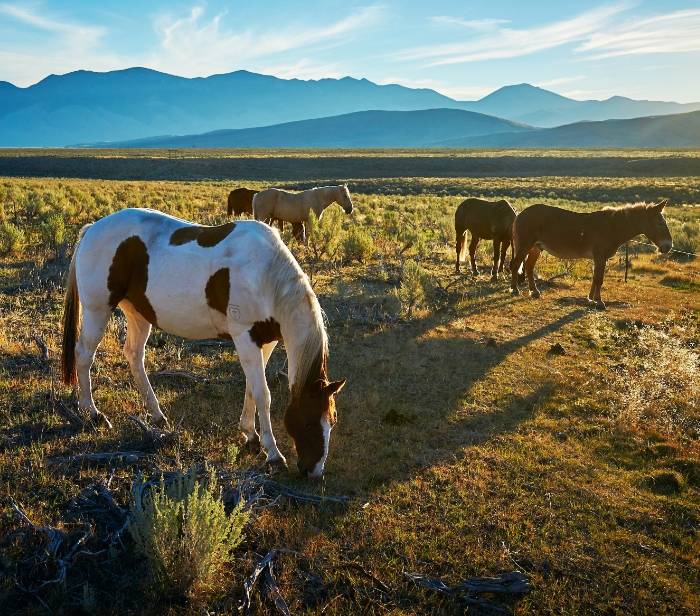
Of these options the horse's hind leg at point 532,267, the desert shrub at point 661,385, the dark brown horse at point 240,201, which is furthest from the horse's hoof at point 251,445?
the dark brown horse at point 240,201

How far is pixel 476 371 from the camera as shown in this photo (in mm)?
7414

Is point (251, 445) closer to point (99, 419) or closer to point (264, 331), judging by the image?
point (264, 331)

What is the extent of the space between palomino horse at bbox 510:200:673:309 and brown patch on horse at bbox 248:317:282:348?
26.9 feet

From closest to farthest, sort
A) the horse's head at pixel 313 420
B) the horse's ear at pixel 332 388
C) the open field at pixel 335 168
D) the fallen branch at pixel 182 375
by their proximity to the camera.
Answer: the horse's ear at pixel 332 388, the horse's head at pixel 313 420, the fallen branch at pixel 182 375, the open field at pixel 335 168

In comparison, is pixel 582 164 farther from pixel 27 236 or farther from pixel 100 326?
pixel 100 326

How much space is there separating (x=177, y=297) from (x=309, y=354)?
4.51 feet

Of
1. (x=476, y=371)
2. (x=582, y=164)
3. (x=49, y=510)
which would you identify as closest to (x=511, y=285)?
(x=476, y=371)

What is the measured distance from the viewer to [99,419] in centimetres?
523

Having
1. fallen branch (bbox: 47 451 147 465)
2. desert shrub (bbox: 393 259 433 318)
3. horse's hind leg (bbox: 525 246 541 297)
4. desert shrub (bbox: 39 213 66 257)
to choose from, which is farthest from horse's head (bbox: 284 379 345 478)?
desert shrub (bbox: 39 213 66 257)

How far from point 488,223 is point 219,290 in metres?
9.50

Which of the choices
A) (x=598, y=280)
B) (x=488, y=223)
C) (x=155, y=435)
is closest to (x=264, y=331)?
(x=155, y=435)

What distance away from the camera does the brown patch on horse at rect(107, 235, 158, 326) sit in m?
4.86

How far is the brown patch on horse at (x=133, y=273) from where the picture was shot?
486cm

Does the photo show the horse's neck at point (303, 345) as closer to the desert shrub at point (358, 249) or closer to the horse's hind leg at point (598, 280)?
the horse's hind leg at point (598, 280)
